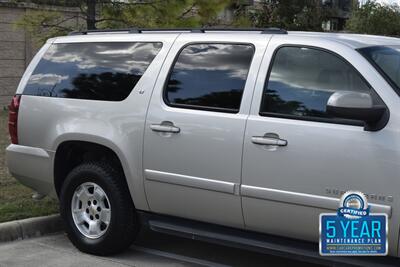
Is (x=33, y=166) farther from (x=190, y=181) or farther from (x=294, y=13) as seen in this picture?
(x=294, y=13)

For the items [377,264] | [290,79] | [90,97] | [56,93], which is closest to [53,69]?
[56,93]

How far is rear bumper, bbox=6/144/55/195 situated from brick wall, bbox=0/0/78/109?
10.8m

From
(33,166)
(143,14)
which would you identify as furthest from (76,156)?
(143,14)

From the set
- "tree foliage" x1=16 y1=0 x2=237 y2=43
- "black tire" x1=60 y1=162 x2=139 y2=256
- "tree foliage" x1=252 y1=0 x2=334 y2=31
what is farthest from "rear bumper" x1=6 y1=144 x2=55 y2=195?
"tree foliage" x1=252 y1=0 x2=334 y2=31

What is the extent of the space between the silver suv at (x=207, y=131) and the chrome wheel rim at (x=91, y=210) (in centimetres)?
1

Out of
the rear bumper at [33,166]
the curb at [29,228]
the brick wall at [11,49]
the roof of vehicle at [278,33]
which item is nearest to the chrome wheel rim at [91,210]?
the rear bumper at [33,166]

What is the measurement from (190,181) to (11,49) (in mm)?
12944

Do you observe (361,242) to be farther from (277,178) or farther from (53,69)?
(53,69)

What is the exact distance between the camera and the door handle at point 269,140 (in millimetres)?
4113

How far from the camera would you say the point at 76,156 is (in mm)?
5578

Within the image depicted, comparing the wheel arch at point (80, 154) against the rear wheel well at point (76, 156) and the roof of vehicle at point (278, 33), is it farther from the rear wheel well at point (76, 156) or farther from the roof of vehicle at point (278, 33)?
the roof of vehicle at point (278, 33)

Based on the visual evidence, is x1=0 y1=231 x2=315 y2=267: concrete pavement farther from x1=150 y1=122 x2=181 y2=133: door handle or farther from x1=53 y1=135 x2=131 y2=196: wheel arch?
x1=150 y1=122 x2=181 y2=133: door handle

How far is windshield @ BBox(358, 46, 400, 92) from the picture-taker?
13.1 ft

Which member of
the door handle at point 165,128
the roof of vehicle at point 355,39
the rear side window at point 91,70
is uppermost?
the roof of vehicle at point 355,39
